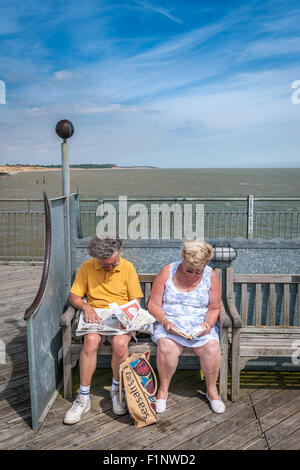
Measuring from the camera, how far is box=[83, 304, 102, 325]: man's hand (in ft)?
9.80

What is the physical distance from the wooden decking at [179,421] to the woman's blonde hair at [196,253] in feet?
3.46

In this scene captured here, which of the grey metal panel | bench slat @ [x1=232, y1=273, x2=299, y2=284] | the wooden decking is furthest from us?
bench slat @ [x1=232, y1=273, x2=299, y2=284]

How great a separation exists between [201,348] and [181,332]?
190 mm

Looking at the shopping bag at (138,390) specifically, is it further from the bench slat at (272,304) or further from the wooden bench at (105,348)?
the bench slat at (272,304)

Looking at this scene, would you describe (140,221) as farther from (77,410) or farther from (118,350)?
(77,410)

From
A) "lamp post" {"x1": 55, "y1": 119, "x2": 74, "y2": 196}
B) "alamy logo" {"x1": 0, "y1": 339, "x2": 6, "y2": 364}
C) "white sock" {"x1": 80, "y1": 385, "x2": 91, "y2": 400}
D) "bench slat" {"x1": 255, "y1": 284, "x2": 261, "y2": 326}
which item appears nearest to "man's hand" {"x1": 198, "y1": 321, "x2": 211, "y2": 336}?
"bench slat" {"x1": 255, "y1": 284, "x2": 261, "y2": 326}

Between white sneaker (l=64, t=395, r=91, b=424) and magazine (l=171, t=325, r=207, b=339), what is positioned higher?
magazine (l=171, t=325, r=207, b=339)

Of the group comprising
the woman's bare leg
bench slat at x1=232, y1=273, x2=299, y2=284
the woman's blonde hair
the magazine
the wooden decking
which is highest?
the woman's blonde hair

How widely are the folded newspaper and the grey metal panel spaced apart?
25 centimetres

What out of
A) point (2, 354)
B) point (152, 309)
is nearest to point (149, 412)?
point (152, 309)

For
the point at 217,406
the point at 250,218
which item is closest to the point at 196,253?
the point at 217,406

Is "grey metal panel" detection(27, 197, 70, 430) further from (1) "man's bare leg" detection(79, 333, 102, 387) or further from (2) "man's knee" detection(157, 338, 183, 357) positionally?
(2) "man's knee" detection(157, 338, 183, 357)

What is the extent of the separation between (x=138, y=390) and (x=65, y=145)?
82.6 inches

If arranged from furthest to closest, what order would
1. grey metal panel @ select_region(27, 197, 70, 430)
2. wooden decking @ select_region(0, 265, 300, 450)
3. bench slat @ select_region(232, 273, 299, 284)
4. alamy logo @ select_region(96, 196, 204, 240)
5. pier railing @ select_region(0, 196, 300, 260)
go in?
pier railing @ select_region(0, 196, 300, 260)
alamy logo @ select_region(96, 196, 204, 240)
bench slat @ select_region(232, 273, 299, 284)
grey metal panel @ select_region(27, 197, 70, 430)
wooden decking @ select_region(0, 265, 300, 450)
